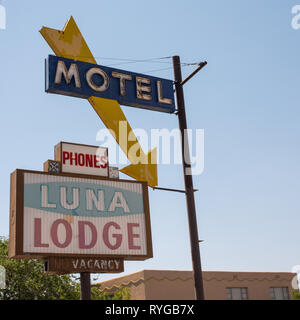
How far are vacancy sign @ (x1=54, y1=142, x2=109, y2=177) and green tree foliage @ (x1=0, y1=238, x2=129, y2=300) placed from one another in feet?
61.7

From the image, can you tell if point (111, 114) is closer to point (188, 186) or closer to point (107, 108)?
point (107, 108)

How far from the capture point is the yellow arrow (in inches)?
614

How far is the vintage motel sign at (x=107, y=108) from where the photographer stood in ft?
51.2

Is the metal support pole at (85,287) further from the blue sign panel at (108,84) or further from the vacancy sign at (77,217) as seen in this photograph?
the blue sign panel at (108,84)

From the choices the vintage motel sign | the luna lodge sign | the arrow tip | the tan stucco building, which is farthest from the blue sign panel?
the tan stucco building

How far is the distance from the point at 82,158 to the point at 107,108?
2.19m

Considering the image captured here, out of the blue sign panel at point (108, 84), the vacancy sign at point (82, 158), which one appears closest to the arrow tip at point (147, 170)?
the vacancy sign at point (82, 158)

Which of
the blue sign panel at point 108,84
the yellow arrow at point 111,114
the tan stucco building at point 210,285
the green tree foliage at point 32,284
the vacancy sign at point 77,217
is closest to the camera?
the vacancy sign at point 77,217

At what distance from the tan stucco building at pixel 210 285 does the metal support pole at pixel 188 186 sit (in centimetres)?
2369

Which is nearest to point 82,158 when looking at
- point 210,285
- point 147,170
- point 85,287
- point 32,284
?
point 147,170

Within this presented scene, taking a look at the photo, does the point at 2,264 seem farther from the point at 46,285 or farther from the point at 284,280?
the point at 284,280

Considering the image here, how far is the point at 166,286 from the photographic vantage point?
41.9 metres
